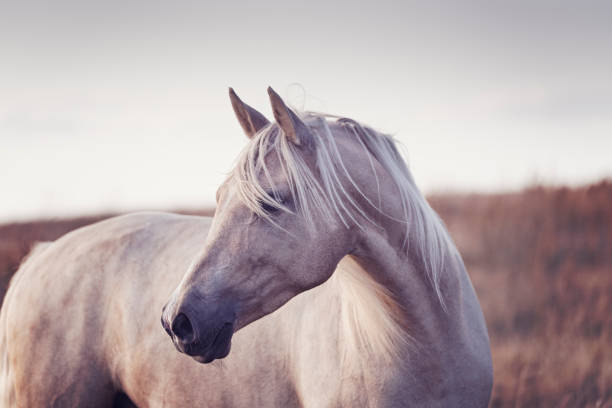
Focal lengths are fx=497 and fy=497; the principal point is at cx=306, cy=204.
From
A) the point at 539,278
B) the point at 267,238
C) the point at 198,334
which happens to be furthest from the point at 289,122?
the point at 539,278

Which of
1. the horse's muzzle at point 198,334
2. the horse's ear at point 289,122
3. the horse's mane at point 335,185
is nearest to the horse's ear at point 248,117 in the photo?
the horse's mane at point 335,185

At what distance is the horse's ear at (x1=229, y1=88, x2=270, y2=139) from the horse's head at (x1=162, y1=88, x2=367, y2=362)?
203mm

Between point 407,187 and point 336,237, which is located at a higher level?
point 407,187

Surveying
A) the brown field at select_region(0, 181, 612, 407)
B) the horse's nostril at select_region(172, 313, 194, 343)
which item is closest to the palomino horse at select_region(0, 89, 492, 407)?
the horse's nostril at select_region(172, 313, 194, 343)

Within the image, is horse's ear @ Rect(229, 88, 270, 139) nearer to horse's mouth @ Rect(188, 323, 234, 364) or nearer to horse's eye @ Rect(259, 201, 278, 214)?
horse's eye @ Rect(259, 201, 278, 214)

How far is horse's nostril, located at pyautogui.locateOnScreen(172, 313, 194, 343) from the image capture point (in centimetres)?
165

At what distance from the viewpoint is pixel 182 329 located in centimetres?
166

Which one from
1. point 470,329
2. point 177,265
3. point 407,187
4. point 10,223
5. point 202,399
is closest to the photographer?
point 407,187

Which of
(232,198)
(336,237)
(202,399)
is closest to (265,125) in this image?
(232,198)

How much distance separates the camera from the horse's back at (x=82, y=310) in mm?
2746

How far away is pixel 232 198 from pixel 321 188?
32 cm

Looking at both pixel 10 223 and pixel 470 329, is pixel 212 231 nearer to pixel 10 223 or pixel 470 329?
pixel 470 329

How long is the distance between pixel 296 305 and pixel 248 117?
91cm

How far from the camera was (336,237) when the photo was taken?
1.78 m
